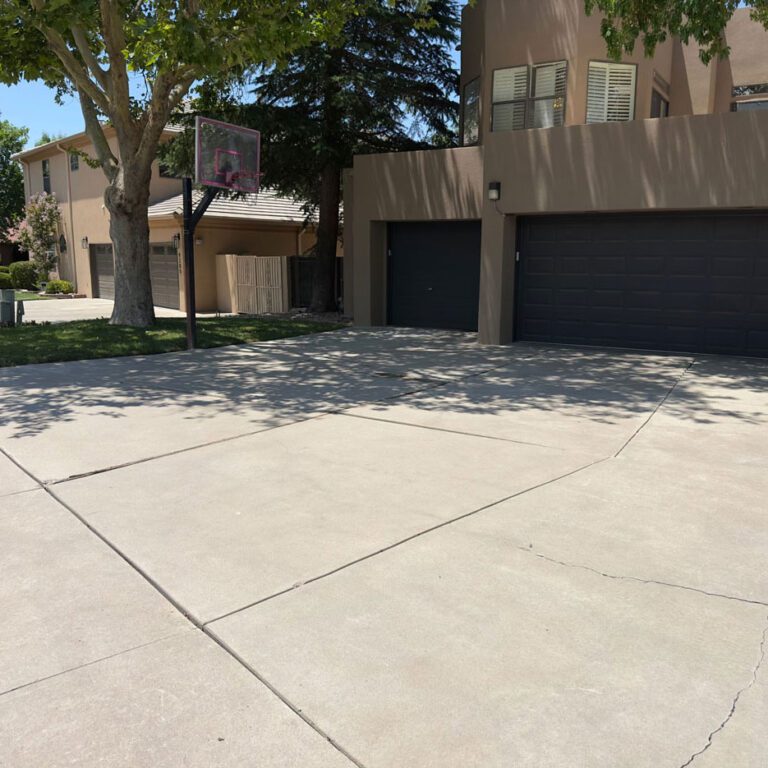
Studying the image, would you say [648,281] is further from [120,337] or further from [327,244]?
[120,337]

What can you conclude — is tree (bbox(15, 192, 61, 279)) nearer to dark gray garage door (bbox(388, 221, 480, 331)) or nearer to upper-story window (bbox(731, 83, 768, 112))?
dark gray garage door (bbox(388, 221, 480, 331))

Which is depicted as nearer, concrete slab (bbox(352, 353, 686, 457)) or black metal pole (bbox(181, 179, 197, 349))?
concrete slab (bbox(352, 353, 686, 457))

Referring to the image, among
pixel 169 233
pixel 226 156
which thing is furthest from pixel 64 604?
pixel 169 233

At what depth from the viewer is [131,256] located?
1542cm

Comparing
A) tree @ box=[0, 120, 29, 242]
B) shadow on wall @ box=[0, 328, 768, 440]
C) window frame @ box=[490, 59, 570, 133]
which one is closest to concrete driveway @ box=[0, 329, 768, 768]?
shadow on wall @ box=[0, 328, 768, 440]

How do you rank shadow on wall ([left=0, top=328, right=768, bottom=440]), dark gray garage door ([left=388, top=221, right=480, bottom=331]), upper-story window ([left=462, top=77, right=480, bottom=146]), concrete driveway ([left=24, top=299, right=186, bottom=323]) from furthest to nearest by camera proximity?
concrete driveway ([left=24, top=299, right=186, bottom=323]) < upper-story window ([left=462, top=77, right=480, bottom=146]) < dark gray garage door ([left=388, top=221, right=480, bottom=331]) < shadow on wall ([left=0, top=328, right=768, bottom=440])

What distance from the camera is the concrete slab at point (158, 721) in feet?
8.21

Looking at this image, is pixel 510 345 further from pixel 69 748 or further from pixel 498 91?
pixel 69 748

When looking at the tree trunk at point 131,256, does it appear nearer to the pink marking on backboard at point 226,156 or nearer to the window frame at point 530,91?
the pink marking on backboard at point 226,156

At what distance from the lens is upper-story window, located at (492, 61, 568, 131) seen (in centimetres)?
1441

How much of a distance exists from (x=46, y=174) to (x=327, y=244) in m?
18.3

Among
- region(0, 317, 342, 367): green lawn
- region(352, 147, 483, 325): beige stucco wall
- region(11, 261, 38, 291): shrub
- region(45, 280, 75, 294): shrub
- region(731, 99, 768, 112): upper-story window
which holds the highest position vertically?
region(731, 99, 768, 112): upper-story window

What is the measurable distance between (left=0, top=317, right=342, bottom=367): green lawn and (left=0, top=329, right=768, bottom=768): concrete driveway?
4.40 metres

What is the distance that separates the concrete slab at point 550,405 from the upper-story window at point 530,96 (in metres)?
6.33
